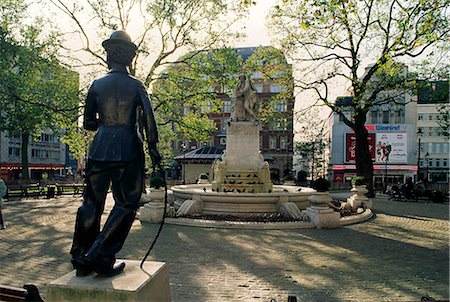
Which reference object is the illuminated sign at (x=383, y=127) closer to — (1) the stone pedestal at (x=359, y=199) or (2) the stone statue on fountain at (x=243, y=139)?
(1) the stone pedestal at (x=359, y=199)

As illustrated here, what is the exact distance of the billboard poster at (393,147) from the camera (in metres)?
53.7

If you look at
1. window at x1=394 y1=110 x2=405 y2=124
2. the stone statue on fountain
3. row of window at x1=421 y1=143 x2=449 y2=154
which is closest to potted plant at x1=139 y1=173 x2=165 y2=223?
the stone statue on fountain

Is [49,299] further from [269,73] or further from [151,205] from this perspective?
[269,73]

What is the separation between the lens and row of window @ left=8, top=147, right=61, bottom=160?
179 feet

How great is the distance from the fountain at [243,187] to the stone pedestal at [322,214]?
0.54m

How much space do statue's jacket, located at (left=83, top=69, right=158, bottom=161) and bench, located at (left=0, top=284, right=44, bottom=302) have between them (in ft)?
4.82

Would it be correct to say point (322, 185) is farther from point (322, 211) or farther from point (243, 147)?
point (243, 147)

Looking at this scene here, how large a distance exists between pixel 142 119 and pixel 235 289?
11.2 ft

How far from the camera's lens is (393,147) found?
2144 inches

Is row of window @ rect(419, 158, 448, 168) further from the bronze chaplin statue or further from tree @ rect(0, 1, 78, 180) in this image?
the bronze chaplin statue

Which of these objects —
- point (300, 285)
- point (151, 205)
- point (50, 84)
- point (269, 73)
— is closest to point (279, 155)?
point (269, 73)

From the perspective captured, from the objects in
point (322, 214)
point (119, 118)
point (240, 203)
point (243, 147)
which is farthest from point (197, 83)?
point (119, 118)

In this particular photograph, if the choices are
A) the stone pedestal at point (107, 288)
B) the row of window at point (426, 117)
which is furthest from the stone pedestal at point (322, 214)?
the row of window at point (426, 117)

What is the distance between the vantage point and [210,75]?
2341 cm
